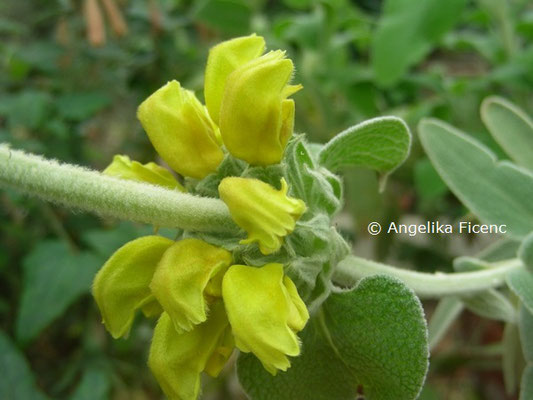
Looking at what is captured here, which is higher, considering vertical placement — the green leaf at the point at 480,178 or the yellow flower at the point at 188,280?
the yellow flower at the point at 188,280

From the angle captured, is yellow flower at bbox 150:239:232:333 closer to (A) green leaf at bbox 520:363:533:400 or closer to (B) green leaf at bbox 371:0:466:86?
(A) green leaf at bbox 520:363:533:400

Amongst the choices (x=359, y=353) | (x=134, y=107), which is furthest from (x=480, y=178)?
(x=134, y=107)

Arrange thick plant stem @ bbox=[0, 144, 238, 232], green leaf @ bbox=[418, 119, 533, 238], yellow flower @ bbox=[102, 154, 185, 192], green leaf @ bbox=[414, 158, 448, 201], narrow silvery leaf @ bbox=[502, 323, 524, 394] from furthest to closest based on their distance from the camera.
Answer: green leaf @ bbox=[414, 158, 448, 201] → narrow silvery leaf @ bbox=[502, 323, 524, 394] → green leaf @ bbox=[418, 119, 533, 238] → yellow flower @ bbox=[102, 154, 185, 192] → thick plant stem @ bbox=[0, 144, 238, 232]

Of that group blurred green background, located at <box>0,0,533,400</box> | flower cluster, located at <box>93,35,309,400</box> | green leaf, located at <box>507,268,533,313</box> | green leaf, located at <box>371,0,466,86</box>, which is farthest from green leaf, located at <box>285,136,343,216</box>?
green leaf, located at <box>371,0,466,86</box>

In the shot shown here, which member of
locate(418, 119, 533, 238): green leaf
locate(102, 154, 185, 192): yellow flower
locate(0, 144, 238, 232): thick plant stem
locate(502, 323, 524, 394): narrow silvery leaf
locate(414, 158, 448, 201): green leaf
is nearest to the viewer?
locate(0, 144, 238, 232): thick plant stem

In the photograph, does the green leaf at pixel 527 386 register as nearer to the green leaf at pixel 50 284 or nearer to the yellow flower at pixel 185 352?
the yellow flower at pixel 185 352

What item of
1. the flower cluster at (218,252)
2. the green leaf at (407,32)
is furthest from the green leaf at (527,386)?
the green leaf at (407,32)
